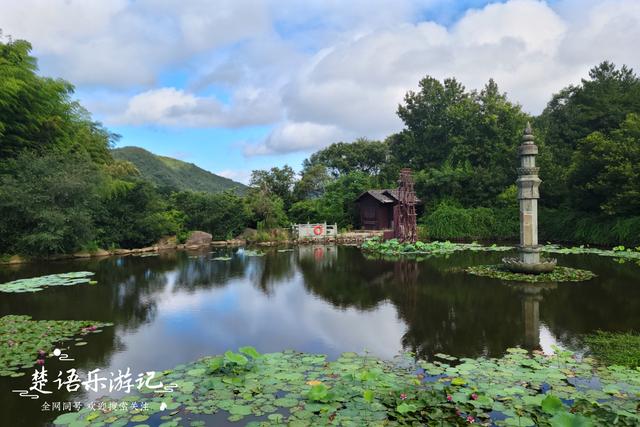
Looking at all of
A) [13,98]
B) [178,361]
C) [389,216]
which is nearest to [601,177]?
[389,216]

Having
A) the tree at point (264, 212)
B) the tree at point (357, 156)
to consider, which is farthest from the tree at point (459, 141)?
the tree at point (264, 212)

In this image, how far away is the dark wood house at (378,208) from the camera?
1126 inches

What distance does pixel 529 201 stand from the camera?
1212 cm

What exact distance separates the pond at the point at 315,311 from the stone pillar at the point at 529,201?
145 centimetres

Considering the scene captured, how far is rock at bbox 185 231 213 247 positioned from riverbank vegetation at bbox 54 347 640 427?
1973cm

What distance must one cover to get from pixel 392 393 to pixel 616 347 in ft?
12.2

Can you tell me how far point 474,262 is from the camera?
15.4m

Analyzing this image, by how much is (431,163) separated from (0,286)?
90.1 ft

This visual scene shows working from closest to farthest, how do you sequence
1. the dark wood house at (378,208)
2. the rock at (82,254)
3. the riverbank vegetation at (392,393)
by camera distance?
the riverbank vegetation at (392,393) < the rock at (82,254) < the dark wood house at (378,208)

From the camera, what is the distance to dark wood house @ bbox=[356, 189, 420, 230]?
93.9 feet

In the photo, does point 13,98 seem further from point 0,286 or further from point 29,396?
point 29,396

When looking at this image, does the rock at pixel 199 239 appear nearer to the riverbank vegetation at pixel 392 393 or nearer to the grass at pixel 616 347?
the riverbank vegetation at pixel 392 393

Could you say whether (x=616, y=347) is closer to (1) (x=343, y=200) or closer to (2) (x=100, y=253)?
(2) (x=100, y=253)

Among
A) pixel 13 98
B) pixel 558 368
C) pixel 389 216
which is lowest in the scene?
pixel 558 368
